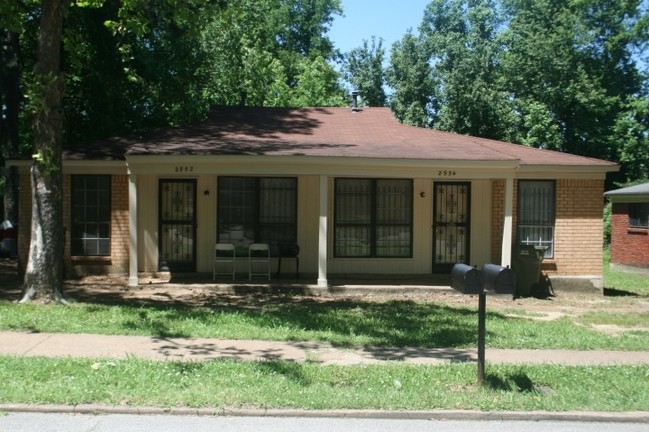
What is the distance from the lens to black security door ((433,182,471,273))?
→ 15250 mm

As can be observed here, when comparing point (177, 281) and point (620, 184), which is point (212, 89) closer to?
point (177, 281)

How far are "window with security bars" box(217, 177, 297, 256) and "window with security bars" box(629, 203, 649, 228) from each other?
1423 centimetres

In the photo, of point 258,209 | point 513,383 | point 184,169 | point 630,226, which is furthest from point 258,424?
point 630,226

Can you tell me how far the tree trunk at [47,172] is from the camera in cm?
1090

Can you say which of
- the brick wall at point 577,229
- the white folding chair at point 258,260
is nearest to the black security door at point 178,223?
the white folding chair at point 258,260

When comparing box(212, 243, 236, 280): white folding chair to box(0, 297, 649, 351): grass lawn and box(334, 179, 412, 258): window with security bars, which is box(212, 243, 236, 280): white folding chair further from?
box(0, 297, 649, 351): grass lawn

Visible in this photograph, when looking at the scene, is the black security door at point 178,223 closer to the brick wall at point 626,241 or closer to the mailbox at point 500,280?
the mailbox at point 500,280

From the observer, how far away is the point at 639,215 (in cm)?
2334

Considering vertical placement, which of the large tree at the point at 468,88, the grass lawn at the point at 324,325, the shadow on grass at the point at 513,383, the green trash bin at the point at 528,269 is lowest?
the shadow on grass at the point at 513,383

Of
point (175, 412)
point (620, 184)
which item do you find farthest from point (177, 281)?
point (620, 184)

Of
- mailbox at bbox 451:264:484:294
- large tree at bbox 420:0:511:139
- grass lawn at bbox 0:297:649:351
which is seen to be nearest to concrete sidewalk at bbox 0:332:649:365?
grass lawn at bbox 0:297:649:351

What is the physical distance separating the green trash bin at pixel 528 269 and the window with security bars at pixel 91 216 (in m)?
9.13

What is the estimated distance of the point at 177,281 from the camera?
14141mm

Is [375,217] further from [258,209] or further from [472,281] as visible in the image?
[472,281]
